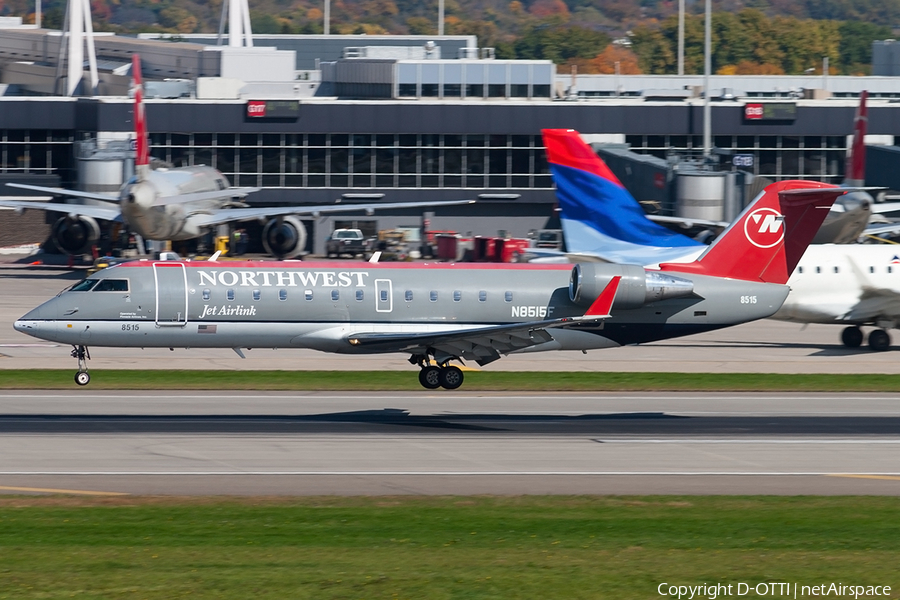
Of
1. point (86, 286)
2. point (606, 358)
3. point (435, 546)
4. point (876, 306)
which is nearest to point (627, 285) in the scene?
point (606, 358)

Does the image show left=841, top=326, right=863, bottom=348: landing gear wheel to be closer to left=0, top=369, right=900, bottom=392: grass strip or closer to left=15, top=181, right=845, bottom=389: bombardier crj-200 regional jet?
left=0, top=369, right=900, bottom=392: grass strip

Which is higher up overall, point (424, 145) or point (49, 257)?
point (424, 145)

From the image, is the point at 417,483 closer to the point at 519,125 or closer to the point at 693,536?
the point at 693,536

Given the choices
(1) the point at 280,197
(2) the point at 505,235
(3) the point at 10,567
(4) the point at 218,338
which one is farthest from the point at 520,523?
(1) the point at 280,197

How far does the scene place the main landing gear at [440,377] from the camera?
109ft

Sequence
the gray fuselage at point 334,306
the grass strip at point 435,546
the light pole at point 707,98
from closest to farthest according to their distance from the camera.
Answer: the grass strip at point 435,546
the gray fuselage at point 334,306
the light pole at point 707,98

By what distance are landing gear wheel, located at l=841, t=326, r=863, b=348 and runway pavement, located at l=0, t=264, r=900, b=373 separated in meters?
0.32

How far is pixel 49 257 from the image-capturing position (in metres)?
81.1

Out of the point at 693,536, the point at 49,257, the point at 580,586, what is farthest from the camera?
the point at 49,257

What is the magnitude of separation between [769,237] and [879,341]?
49.5 ft

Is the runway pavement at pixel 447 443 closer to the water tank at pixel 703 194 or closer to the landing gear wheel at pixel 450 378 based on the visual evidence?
the landing gear wheel at pixel 450 378

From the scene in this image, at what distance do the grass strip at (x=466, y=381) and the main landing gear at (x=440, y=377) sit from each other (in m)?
3.18

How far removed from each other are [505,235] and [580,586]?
68611 mm

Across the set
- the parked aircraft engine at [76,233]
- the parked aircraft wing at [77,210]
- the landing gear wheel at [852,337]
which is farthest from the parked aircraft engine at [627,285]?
the parked aircraft engine at [76,233]
